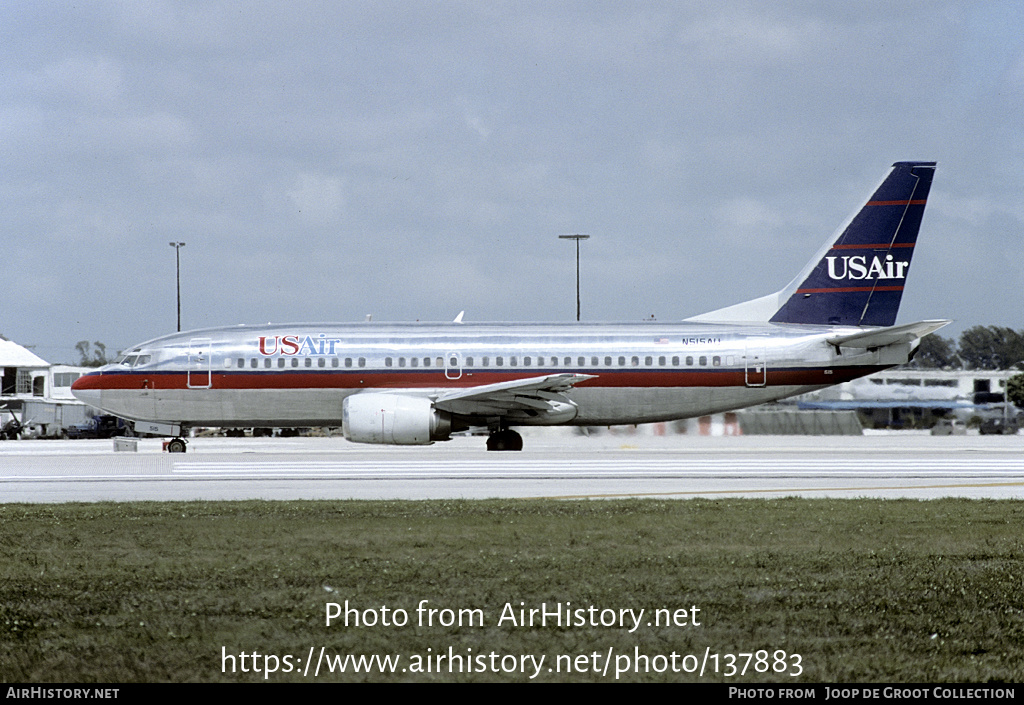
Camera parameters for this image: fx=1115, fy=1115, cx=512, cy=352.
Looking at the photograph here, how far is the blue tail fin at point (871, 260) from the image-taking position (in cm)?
3319

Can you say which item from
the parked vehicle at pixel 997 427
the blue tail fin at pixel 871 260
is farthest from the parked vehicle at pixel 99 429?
the parked vehicle at pixel 997 427

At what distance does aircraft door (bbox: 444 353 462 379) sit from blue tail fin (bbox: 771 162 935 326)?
10.2 meters

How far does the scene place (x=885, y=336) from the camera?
30766mm

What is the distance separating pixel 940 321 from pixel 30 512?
22727 mm

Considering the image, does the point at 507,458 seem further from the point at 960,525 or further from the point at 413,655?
the point at 413,655

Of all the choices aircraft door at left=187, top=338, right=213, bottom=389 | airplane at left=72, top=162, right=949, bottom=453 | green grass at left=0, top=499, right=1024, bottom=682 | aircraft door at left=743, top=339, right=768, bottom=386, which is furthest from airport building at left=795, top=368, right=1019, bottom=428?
green grass at left=0, top=499, right=1024, bottom=682

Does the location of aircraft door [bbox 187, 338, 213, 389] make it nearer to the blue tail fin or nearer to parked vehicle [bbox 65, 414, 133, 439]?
the blue tail fin

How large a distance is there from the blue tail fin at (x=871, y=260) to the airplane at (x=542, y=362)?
30 mm

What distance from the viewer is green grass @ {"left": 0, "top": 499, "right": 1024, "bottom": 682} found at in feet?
25.6

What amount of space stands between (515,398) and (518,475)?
394 inches

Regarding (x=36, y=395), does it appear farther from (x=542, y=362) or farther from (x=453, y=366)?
(x=542, y=362)

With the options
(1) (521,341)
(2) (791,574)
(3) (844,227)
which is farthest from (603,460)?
(2) (791,574)

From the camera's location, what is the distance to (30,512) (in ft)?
52.1

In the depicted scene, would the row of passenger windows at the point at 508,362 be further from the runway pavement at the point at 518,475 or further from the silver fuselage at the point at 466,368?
the runway pavement at the point at 518,475
